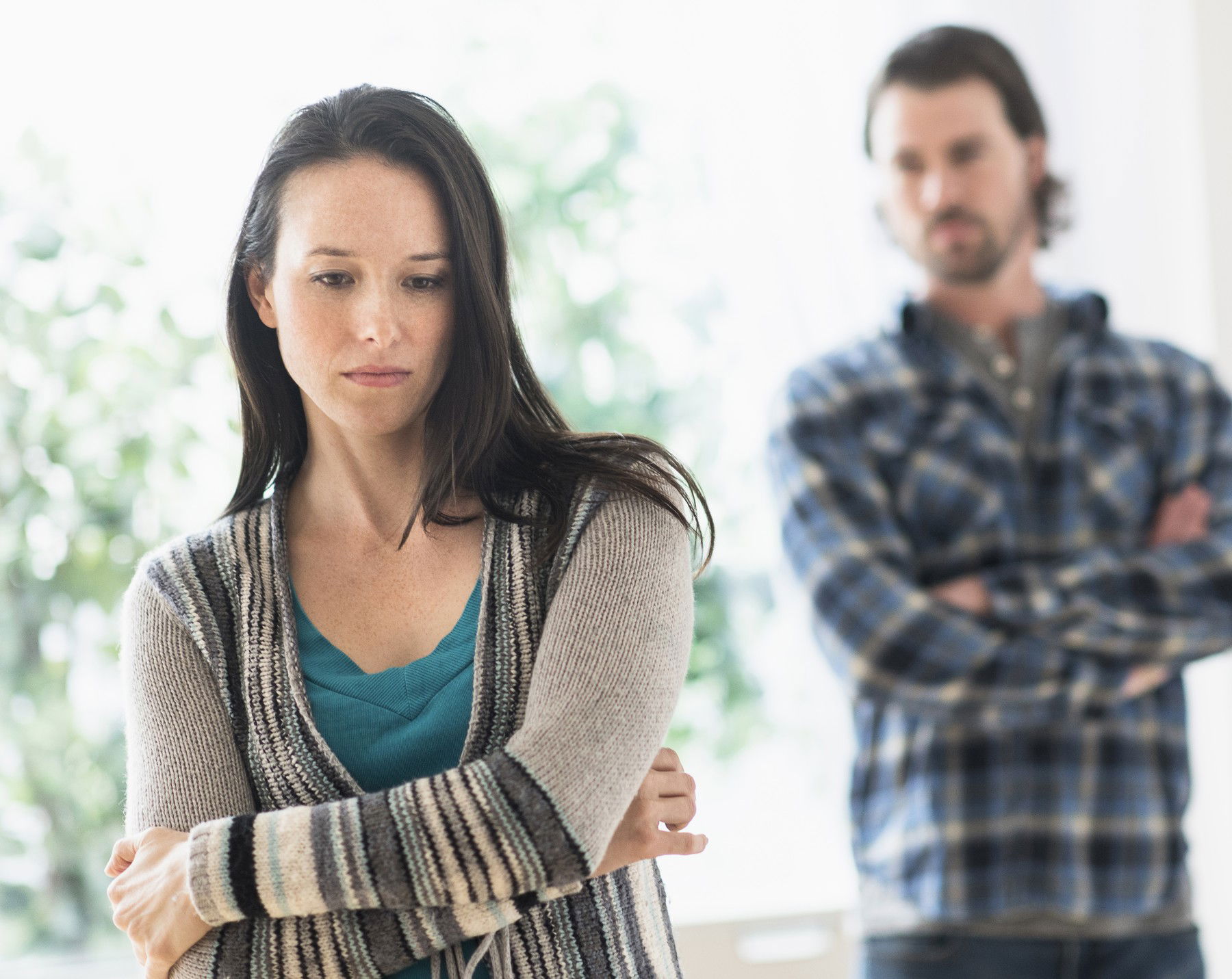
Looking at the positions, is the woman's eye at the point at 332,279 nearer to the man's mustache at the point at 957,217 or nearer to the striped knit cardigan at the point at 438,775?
the striped knit cardigan at the point at 438,775

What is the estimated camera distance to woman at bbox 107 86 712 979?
3.53 feet

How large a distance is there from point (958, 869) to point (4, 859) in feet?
6.65

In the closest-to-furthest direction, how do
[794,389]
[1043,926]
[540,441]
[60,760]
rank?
[540,441]
[1043,926]
[794,389]
[60,760]

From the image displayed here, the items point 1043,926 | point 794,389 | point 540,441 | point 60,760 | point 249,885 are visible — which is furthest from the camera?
point 60,760

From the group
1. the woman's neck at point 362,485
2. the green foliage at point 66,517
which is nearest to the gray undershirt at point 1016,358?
the woman's neck at point 362,485

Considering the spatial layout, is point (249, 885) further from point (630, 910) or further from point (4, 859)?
point (4, 859)

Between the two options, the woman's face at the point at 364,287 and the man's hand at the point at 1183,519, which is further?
the man's hand at the point at 1183,519

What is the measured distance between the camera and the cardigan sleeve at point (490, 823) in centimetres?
106

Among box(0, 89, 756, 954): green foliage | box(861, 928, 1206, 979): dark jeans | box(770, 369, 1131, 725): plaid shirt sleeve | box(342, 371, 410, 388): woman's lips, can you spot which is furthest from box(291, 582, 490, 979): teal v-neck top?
box(0, 89, 756, 954): green foliage

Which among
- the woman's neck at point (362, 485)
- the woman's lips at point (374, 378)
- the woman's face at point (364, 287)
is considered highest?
the woman's face at point (364, 287)

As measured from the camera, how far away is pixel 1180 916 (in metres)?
1.74

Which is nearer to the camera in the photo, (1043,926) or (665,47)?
(1043,926)

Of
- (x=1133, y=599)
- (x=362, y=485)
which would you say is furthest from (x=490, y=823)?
(x=1133, y=599)

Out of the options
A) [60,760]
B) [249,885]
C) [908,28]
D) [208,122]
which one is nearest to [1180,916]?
[249,885]
